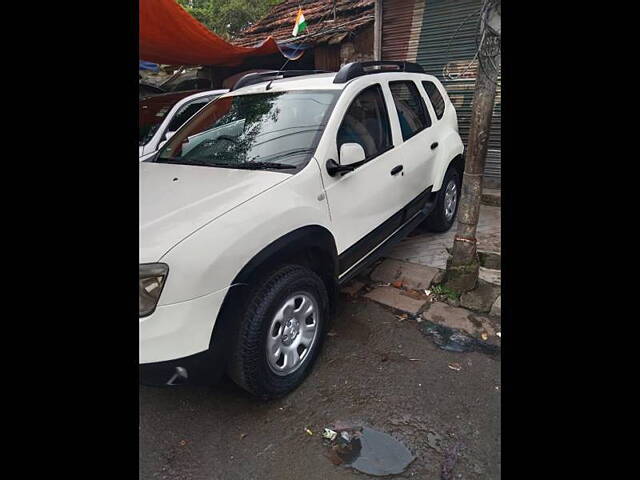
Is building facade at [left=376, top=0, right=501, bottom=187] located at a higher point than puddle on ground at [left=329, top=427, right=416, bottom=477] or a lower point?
higher

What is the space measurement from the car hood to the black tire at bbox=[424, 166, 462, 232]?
2458 mm

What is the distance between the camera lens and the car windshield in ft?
9.37

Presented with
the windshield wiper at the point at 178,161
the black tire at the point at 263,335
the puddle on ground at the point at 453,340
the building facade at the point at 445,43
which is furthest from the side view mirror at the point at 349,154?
the building facade at the point at 445,43

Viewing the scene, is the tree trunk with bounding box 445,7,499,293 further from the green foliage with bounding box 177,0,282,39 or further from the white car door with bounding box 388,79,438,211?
the green foliage with bounding box 177,0,282,39

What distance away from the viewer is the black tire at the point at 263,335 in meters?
2.21

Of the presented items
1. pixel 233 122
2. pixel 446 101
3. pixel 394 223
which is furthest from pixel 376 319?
pixel 446 101

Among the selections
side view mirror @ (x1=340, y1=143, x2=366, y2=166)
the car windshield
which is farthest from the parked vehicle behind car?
side view mirror @ (x1=340, y1=143, x2=366, y2=166)

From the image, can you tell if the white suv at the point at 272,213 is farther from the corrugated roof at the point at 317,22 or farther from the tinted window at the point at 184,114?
the corrugated roof at the point at 317,22

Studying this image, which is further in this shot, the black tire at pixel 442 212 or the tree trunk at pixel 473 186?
the black tire at pixel 442 212

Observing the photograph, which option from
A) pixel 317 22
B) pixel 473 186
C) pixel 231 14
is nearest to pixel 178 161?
pixel 473 186

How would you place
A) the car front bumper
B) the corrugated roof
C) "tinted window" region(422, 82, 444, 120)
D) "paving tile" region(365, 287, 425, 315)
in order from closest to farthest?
the car front bumper < "paving tile" region(365, 287, 425, 315) < "tinted window" region(422, 82, 444, 120) < the corrugated roof

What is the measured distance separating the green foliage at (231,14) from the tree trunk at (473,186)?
12.9 meters
